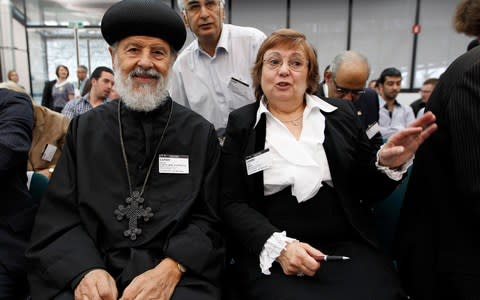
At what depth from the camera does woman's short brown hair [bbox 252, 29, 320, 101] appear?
6.82ft

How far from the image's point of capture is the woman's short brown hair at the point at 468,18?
1622mm

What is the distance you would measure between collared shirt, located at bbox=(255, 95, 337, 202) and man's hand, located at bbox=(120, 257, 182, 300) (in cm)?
64

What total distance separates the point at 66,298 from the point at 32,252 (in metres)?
0.31

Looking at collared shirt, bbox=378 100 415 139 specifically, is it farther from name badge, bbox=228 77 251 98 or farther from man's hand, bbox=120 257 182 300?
man's hand, bbox=120 257 182 300

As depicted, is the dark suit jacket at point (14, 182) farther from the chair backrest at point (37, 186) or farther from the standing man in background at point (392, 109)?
the standing man in background at point (392, 109)

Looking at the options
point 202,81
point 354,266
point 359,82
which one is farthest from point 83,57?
point 354,266

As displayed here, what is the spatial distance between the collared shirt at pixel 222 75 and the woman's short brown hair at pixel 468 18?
1491mm

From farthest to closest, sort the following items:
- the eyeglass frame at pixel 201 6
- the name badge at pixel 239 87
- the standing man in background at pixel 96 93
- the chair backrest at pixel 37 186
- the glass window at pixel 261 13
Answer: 1. the glass window at pixel 261 13
2. the standing man in background at pixel 96 93
3. the name badge at pixel 239 87
4. the eyeglass frame at pixel 201 6
5. the chair backrest at pixel 37 186

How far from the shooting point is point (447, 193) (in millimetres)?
1668

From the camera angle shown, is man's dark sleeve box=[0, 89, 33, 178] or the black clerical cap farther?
the black clerical cap

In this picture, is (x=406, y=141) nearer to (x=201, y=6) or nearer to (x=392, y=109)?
(x=201, y=6)

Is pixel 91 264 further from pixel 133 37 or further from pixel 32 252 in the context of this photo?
pixel 133 37

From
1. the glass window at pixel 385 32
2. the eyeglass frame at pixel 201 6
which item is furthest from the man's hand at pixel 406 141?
the glass window at pixel 385 32

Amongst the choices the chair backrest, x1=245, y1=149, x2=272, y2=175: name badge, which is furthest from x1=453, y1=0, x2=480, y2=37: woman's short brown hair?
the chair backrest
